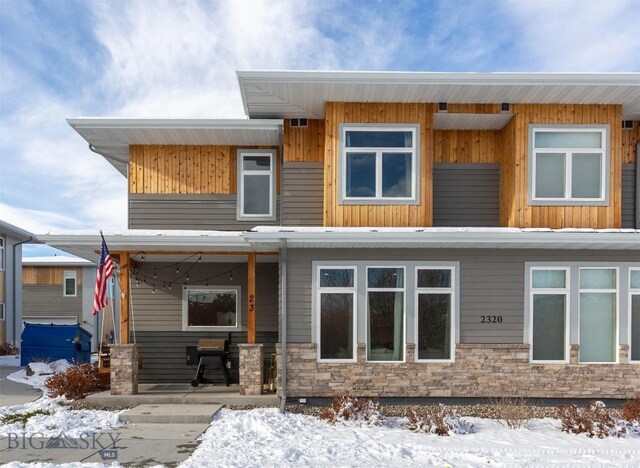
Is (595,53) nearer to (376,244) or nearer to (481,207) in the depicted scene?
(481,207)

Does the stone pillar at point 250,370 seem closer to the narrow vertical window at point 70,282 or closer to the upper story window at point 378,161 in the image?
the upper story window at point 378,161

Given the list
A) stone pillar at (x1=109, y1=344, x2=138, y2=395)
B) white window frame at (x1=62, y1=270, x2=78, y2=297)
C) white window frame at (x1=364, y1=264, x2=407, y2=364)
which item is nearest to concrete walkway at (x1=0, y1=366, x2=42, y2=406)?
stone pillar at (x1=109, y1=344, x2=138, y2=395)

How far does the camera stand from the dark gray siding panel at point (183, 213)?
10430mm

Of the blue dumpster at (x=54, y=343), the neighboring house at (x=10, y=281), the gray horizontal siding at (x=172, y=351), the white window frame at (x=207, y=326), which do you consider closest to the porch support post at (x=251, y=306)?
the gray horizontal siding at (x=172, y=351)

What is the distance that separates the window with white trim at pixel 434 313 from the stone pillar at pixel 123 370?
17.8 ft

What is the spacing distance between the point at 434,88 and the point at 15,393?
10.5 meters

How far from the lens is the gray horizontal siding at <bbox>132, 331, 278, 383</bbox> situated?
1023 cm

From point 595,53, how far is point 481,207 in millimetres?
4395

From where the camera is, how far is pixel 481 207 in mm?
9633

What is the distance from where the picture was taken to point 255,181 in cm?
1055

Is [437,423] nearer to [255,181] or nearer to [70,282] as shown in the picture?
[255,181]

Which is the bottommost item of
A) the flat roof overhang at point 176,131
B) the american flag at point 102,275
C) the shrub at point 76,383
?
the shrub at point 76,383

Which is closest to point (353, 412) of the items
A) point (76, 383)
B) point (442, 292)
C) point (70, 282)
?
point (442, 292)

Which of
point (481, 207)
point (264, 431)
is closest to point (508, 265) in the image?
point (481, 207)
